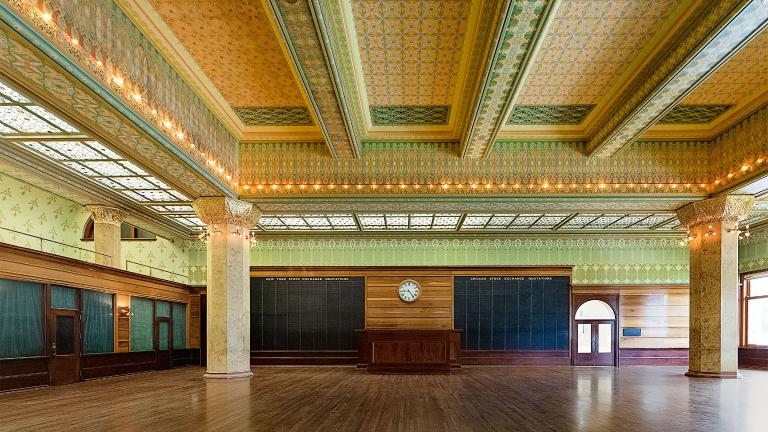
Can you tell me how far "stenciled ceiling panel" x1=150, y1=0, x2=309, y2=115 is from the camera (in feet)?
26.1

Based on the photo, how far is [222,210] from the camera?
43.0 feet

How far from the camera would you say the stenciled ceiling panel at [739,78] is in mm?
9250

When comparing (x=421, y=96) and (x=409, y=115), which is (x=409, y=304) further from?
(x=421, y=96)

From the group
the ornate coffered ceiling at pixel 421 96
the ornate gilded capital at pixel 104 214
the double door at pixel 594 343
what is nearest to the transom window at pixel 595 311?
the double door at pixel 594 343

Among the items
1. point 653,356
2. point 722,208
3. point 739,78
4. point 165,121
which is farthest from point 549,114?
point 653,356

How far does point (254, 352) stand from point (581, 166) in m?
12.1

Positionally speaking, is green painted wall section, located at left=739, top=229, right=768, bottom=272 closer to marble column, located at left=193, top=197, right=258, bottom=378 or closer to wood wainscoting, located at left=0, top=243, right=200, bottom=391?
marble column, located at left=193, top=197, right=258, bottom=378

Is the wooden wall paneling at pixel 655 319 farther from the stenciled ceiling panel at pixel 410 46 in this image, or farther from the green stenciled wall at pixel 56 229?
the green stenciled wall at pixel 56 229

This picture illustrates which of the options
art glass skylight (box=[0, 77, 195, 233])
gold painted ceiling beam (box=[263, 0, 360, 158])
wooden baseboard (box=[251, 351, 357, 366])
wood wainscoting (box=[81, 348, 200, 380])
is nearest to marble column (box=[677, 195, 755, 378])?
gold painted ceiling beam (box=[263, 0, 360, 158])

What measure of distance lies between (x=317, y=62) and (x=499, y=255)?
1240 cm

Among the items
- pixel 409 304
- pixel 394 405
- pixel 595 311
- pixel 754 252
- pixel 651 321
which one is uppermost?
pixel 754 252

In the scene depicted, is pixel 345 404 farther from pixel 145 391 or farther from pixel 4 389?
pixel 4 389

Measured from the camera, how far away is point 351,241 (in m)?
19.1

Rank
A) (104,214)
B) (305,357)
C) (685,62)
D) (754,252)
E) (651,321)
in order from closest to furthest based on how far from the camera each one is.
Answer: (685,62) < (104,214) < (754,252) < (305,357) < (651,321)
